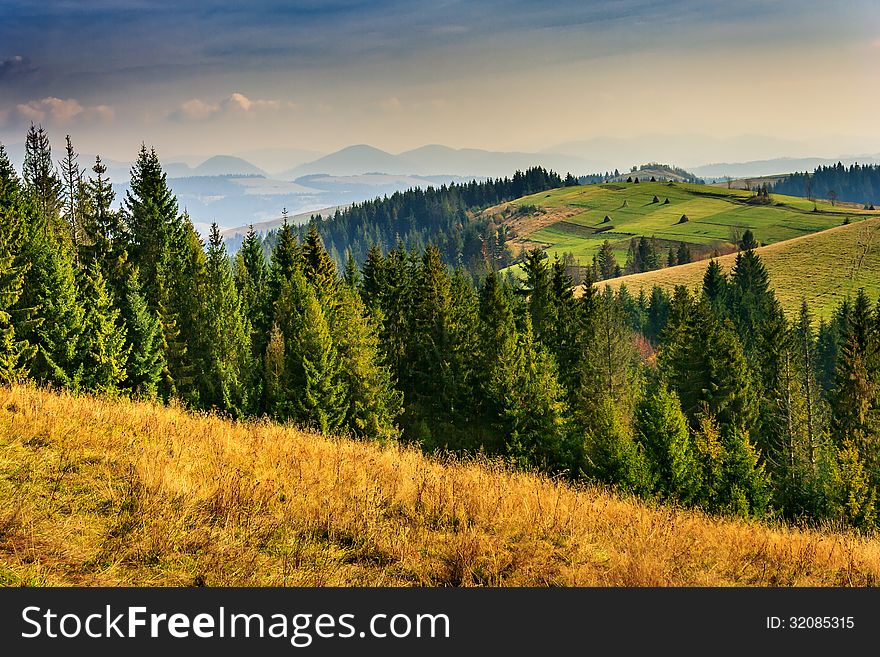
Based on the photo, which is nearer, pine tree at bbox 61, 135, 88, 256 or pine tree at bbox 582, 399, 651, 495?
pine tree at bbox 582, 399, 651, 495

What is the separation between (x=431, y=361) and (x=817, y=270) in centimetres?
10791

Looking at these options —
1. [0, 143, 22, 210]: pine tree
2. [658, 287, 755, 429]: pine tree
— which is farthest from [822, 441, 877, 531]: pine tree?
[0, 143, 22, 210]: pine tree

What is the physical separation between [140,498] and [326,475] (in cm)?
276

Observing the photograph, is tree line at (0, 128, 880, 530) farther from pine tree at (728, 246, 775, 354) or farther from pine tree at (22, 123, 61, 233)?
pine tree at (728, 246, 775, 354)

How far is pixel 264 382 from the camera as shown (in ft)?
170

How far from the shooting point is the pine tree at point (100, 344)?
40094mm

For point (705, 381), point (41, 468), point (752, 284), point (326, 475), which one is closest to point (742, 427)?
point (705, 381)

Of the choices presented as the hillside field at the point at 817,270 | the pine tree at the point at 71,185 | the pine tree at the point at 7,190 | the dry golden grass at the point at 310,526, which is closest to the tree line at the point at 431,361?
the pine tree at the point at 7,190

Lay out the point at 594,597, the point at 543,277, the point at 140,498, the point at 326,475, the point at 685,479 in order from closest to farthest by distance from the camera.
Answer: the point at 594,597 → the point at 140,498 → the point at 326,475 → the point at 685,479 → the point at 543,277

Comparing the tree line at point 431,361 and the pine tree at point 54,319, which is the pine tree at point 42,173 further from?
the pine tree at point 54,319

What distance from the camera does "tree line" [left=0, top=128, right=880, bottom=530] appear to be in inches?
1604

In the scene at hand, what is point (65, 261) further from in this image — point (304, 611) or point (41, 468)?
point (304, 611)

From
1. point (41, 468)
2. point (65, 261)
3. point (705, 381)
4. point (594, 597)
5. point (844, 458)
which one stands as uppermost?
point (65, 261)

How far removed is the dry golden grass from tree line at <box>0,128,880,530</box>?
27.3 metres
